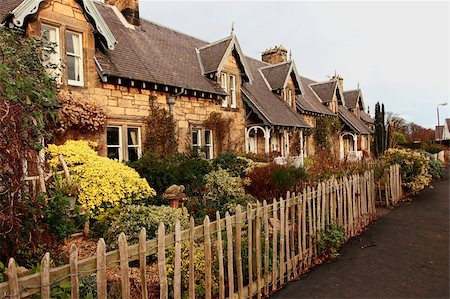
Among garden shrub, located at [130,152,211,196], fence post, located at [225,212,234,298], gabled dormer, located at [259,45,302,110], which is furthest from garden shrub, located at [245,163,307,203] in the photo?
gabled dormer, located at [259,45,302,110]

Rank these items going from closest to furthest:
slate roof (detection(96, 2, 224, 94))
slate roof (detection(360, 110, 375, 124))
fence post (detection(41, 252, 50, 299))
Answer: fence post (detection(41, 252, 50, 299)), slate roof (detection(96, 2, 224, 94)), slate roof (detection(360, 110, 375, 124))

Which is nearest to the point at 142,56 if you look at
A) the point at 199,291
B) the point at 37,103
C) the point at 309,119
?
the point at 37,103

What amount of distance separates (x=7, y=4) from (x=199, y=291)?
33.7ft

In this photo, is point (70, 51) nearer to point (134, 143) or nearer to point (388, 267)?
point (134, 143)

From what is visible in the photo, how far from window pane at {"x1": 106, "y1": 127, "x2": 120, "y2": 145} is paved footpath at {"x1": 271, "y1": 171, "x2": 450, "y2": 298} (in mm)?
8034

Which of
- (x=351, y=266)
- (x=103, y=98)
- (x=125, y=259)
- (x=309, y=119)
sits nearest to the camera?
(x=125, y=259)

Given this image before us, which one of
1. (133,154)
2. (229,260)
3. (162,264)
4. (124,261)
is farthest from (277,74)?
(124,261)

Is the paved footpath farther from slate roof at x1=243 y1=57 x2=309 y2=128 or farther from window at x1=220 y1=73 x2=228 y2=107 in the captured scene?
slate roof at x1=243 y1=57 x2=309 y2=128

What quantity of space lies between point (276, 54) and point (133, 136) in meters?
19.1

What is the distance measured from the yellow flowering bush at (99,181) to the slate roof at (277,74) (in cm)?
1572

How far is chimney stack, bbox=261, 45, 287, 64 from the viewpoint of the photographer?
2762 centimetres

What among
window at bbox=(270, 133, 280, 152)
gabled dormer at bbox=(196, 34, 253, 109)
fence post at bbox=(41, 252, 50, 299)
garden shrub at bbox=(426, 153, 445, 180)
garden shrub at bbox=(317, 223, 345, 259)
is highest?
gabled dormer at bbox=(196, 34, 253, 109)

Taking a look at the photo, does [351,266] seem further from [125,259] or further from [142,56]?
[142,56]

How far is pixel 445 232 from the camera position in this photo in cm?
817
